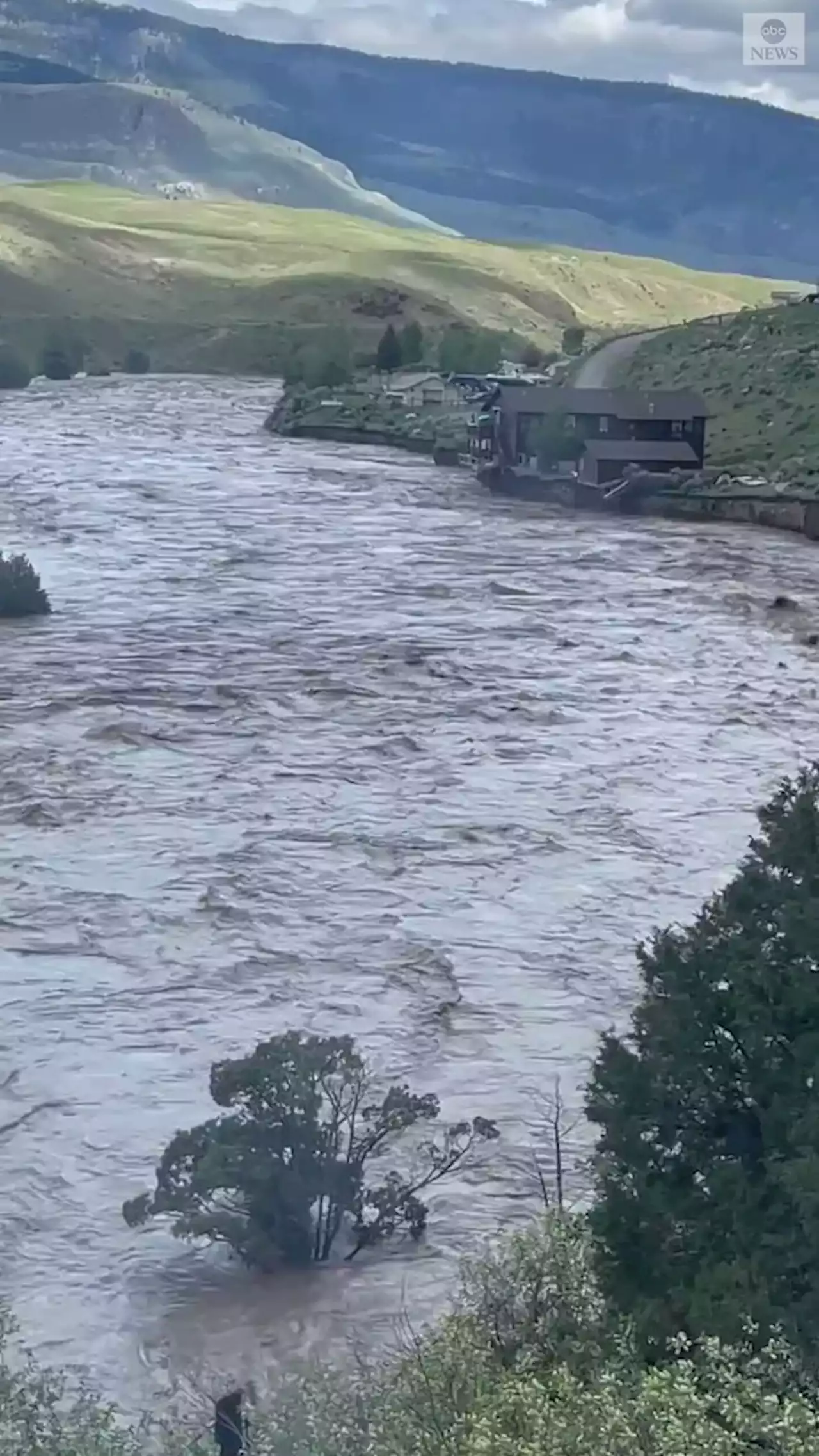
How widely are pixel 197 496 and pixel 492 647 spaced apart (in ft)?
46.2

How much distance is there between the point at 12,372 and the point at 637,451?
1099 inches

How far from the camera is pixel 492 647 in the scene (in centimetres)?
2841

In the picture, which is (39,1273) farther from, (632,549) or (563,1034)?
(632,549)

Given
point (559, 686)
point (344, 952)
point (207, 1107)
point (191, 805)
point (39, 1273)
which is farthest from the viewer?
point (559, 686)

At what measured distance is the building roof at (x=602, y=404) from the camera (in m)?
45.0

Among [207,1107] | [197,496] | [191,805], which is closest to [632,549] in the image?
[197,496]

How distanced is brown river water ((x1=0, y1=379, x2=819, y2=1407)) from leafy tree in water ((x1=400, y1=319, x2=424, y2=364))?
31.7m

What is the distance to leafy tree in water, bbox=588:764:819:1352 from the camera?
8125 mm

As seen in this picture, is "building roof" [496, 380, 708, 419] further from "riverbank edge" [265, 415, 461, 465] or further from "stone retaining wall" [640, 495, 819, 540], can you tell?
"riverbank edge" [265, 415, 461, 465]

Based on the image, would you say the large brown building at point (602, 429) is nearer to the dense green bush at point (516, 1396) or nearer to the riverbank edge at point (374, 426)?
the riverbank edge at point (374, 426)

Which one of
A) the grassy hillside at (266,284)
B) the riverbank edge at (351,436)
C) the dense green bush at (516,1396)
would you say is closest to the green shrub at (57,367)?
the grassy hillside at (266,284)

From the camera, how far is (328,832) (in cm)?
1927

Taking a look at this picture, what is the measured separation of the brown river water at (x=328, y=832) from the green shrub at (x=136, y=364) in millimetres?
37763

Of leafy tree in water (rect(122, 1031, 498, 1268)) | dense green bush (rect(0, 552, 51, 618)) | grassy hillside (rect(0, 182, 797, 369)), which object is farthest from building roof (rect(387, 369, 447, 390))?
leafy tree in water (rect(122, 1031, 498, 1268))
